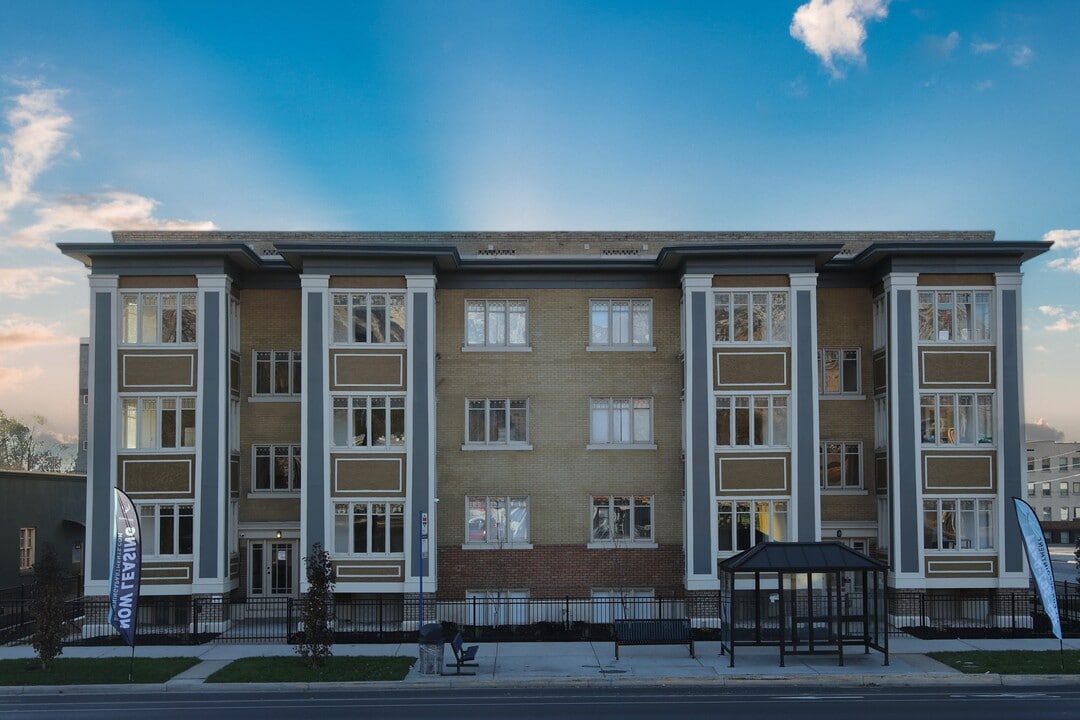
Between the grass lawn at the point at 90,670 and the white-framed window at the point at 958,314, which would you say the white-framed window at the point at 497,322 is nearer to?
the white-framed window at the point at 958,314

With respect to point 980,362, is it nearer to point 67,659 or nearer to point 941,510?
point 941,510

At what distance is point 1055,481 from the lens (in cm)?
10069

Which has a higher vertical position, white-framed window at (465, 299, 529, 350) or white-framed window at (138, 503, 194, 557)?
white-framed window at (465, 299, 529, 350)

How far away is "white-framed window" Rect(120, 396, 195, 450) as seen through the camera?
30.3m

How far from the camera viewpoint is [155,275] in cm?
3033

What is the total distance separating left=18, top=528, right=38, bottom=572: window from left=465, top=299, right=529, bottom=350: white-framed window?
2022 centimetres

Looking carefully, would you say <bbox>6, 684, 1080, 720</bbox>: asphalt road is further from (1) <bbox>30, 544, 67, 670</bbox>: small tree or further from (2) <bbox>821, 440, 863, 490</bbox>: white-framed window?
(2) <bbox>821, 440, 863, 490</bbox>: white-framed window

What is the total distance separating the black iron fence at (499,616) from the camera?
2828 cm

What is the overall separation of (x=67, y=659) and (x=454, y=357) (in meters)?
14.0

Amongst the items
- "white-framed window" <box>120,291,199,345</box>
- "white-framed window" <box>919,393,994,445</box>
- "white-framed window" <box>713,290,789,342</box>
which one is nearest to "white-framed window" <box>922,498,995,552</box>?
"white-framed window" <box>919,393,994,445</box>

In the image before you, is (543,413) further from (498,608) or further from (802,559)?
(802,559)

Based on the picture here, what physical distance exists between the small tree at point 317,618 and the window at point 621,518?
1007 centimetres

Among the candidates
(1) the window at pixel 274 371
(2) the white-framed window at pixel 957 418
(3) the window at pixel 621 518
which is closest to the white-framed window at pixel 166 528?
(1) the window at pixel 274 371

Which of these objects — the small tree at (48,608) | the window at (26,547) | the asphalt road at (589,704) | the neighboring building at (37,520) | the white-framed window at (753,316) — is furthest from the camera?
the window at (26,547)
